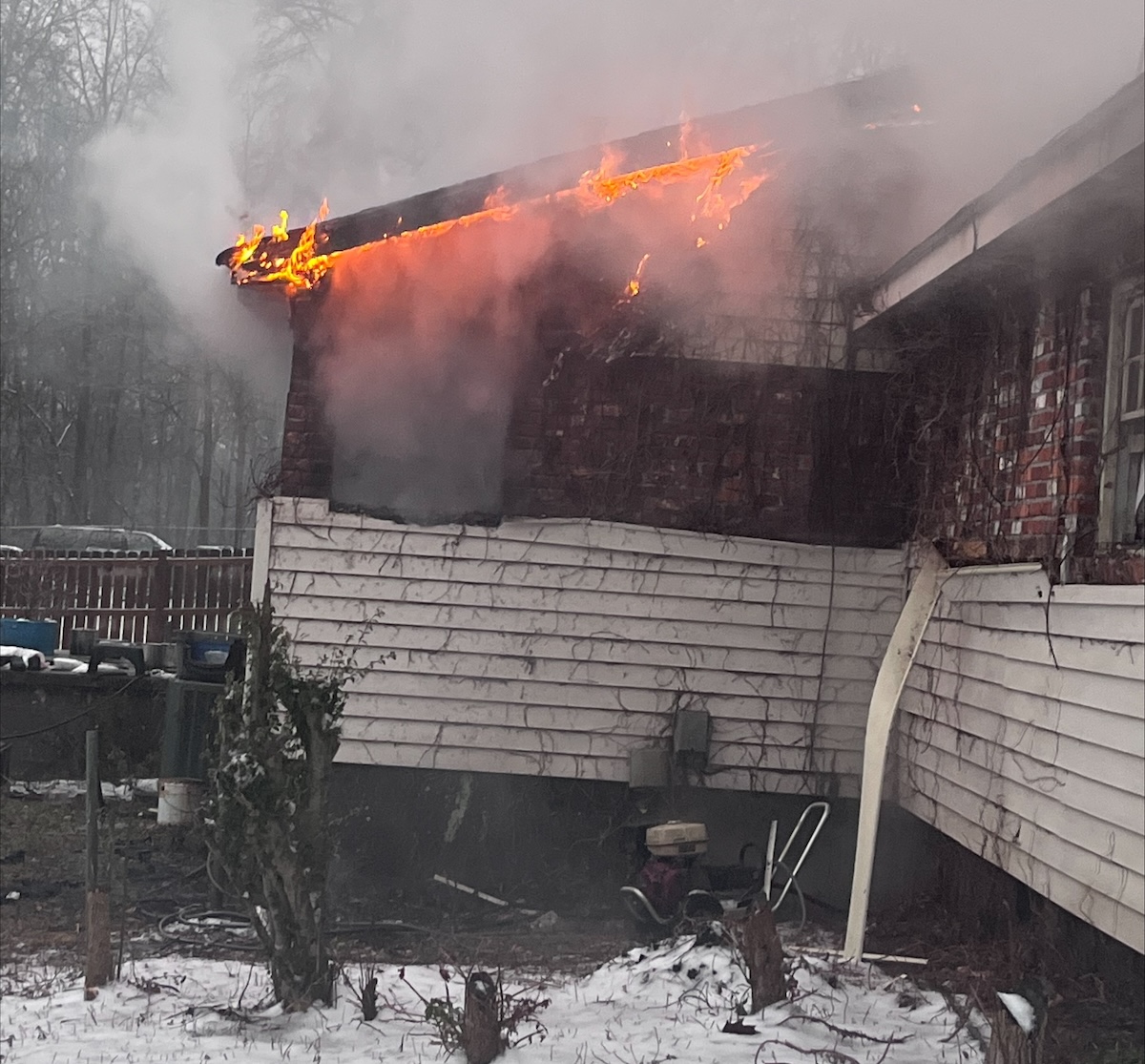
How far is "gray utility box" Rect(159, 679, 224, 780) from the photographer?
8211mm

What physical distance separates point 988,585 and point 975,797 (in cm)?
103

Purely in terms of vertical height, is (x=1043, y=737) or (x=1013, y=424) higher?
(x=1013, y=424)

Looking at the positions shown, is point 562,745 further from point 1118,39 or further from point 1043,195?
point 1118,39

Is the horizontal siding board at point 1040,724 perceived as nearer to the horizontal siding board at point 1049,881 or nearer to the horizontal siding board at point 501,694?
the horizontal siding board at point 1049,881

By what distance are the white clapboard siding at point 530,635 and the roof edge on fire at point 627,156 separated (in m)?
1.67

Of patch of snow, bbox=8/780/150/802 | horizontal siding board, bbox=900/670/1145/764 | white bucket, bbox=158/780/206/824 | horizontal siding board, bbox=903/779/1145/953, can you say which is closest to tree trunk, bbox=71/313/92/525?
patch of snow, bbox=8/780/150/802

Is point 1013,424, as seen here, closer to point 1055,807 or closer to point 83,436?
point 1055,807

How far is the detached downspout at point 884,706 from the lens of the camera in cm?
603

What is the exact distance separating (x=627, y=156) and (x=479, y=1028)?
15.5 ft

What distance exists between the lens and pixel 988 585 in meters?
6.08

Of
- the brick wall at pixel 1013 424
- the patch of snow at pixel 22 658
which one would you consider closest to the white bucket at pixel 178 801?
the patch of snow at pixel 22 658

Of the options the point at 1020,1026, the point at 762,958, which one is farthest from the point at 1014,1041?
the point at 762,958

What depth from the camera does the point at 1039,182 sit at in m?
4.69

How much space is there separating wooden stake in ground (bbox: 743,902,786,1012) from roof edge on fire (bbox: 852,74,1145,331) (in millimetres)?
2920
